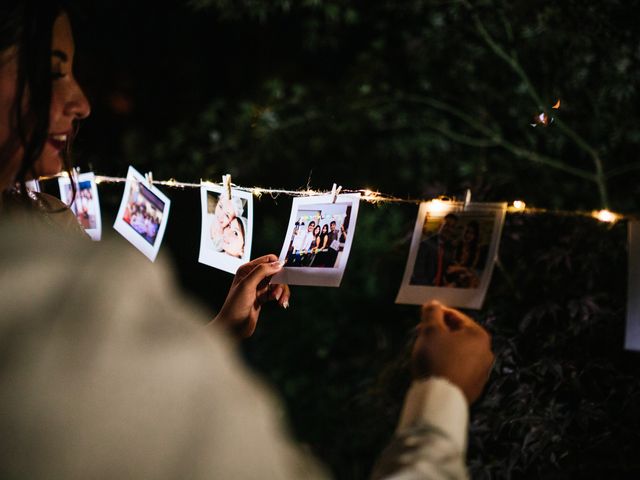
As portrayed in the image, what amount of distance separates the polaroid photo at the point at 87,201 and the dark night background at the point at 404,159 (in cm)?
38

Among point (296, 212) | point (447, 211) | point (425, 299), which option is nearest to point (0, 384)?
point (296, 212)

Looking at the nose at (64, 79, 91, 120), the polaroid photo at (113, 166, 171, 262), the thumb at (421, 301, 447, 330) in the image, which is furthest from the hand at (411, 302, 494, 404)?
the polaroid photo at (113, 166, 171, 262)

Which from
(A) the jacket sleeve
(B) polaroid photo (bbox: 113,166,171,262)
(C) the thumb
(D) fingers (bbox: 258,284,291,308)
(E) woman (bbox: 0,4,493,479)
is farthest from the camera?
(B) polaroid photo (bbox: 113,166,171,262)

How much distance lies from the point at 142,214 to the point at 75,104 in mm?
767

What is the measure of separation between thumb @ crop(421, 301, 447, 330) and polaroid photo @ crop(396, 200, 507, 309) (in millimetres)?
402

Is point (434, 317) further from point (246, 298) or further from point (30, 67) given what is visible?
point (30, 67)

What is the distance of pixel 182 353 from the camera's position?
2.34 feet

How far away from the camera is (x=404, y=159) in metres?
4.89

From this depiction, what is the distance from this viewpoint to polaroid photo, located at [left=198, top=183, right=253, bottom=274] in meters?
1.71

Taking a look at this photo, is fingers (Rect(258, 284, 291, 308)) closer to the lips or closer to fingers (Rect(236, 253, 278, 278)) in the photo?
fingers (Rect(236, 253, 278, 278))

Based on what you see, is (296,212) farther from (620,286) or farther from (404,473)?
(620,286)

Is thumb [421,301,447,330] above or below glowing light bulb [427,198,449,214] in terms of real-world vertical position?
below

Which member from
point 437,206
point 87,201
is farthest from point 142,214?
point 437,206

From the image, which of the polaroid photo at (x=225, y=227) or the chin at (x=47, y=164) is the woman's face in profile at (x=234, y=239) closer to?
the polaroid photo at (x=225, y=227)
